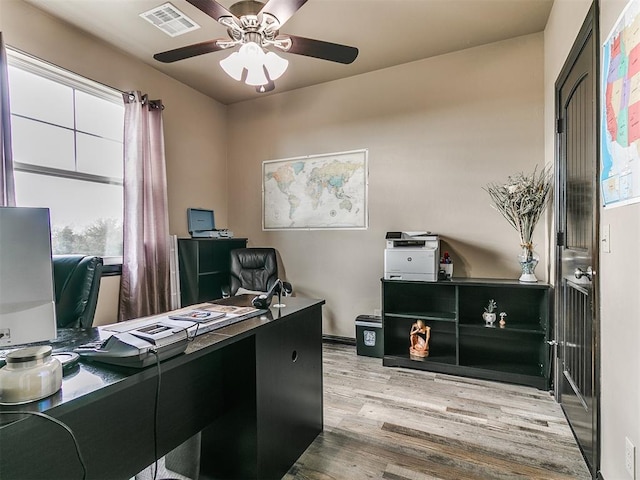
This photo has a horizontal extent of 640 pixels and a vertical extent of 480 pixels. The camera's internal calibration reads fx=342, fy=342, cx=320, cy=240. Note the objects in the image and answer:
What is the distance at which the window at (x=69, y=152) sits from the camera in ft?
8.38

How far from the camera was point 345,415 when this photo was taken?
7.30 ft

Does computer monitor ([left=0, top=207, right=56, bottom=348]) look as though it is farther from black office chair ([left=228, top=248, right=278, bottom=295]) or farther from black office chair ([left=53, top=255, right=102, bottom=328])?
black office chair ([left=228, top=248, right=278, bottom=295])

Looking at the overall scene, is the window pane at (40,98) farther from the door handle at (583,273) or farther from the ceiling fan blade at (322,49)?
the door handle at (583,273)

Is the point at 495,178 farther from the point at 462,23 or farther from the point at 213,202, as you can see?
the point at 213,202

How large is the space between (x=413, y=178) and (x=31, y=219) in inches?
124

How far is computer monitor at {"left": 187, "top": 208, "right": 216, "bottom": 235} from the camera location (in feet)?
12.8

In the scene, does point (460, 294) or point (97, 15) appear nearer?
point (97, 15)

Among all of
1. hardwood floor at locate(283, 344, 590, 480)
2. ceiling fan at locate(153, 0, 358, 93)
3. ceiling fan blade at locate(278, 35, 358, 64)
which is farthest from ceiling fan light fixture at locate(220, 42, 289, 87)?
hardwood floor at locate(283, 344, 590, 480)

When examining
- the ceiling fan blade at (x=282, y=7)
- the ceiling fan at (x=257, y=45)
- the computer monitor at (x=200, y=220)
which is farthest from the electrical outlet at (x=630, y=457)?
the computer monitor at (x=200, y=220)

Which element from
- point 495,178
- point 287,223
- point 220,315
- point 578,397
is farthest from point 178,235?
point 578,397

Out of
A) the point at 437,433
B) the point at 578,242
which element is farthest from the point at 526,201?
the point at 437,433

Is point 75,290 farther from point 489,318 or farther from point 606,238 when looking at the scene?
point 489,318

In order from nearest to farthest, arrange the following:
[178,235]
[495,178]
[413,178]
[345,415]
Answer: [345,415], [495,178], [413,178], [178,235]

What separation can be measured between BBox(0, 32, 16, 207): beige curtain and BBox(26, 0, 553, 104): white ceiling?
66 cm
